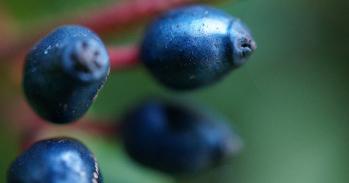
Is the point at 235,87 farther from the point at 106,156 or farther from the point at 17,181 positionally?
the point at 17,181

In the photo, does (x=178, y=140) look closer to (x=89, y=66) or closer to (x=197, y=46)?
(x=197, y=46)

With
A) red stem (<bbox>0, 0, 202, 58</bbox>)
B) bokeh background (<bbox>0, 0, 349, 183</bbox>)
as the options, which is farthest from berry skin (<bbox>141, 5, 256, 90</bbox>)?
bokeh background (<bbox>0, 0, 349, 183</bbox>)

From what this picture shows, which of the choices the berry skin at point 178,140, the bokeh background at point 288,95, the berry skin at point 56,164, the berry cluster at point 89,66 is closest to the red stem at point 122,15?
the berry cluster at point 89,66

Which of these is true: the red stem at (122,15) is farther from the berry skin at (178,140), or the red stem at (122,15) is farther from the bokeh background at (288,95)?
the bokeh background at (288,95)

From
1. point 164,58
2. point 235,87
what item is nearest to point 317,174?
point 235,87

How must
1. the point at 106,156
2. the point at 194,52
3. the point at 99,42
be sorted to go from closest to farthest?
1. the point at 99,42
2. the point at 194,52
3. the point at 106,156
